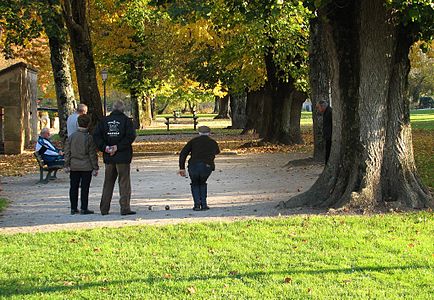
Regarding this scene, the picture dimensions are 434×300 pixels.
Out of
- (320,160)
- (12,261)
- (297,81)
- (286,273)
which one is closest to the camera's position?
(286,273)

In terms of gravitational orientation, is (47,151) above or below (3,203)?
above

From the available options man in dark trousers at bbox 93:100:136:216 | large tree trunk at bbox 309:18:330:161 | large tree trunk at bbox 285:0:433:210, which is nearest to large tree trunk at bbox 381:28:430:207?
large tree trunk at bbox 285:0:433:210

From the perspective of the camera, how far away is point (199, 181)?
1214 centimetres

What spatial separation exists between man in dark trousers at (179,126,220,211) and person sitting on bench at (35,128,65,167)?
20.0ft

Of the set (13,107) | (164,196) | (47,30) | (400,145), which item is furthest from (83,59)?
(400,145)

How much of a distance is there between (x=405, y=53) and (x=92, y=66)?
1722 centimetres

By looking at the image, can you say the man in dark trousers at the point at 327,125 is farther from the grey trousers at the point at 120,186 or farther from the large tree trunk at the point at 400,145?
the grey trousers at the point at 120,186

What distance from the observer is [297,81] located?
26.7m

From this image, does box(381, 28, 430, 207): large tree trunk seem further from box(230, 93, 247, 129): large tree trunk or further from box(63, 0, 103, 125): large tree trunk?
box(230, 93, 247, 129): large tree trunk

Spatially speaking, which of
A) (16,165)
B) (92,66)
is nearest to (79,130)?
(16,165)

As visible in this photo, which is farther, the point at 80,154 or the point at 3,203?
the point at 3,203

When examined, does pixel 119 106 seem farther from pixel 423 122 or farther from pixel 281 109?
pixel 423 122

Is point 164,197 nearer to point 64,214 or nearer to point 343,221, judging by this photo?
point 64,214

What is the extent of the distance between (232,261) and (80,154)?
507 centimetres
